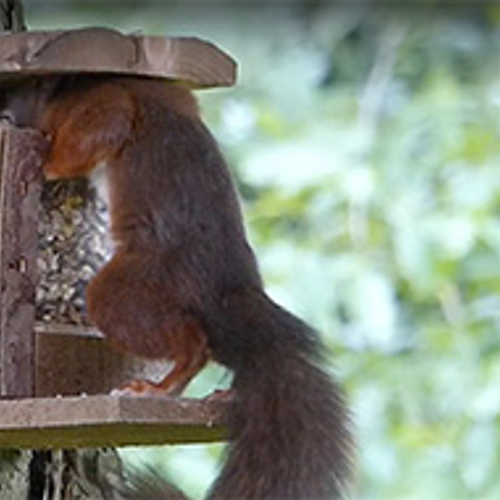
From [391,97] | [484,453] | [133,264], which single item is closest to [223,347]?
[133,264]

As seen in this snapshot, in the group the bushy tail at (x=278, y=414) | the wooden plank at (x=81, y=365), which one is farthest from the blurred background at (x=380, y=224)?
the bushy tail at (x=278, y=414)

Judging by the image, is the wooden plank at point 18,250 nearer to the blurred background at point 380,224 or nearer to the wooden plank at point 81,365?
the wooden plank at point 81,365

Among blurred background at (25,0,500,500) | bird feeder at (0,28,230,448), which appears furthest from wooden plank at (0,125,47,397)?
blurred background at (25,0,500,500)

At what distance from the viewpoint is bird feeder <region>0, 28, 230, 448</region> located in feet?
5.52

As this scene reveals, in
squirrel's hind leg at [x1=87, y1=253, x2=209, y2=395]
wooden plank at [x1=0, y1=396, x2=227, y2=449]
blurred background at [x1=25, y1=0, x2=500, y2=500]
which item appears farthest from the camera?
blurred background at [x1=25, y1=0, x2=500, y2=500]

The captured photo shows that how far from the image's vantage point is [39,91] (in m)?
1.76

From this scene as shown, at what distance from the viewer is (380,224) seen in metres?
3.04

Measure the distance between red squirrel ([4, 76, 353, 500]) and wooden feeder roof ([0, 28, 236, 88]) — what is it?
4 cm

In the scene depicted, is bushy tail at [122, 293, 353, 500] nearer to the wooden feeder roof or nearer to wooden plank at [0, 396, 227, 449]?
wooden plank at [0, 396, 227, 449]

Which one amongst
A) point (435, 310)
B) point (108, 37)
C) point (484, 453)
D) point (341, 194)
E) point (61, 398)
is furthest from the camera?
point (435, 310)

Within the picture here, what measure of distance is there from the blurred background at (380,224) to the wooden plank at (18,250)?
34.6 inches

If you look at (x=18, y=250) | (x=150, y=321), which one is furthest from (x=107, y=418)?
(x=18, y=250)

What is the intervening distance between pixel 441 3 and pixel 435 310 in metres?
0.58

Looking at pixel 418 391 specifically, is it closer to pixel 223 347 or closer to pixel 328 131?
pixel 328 131
